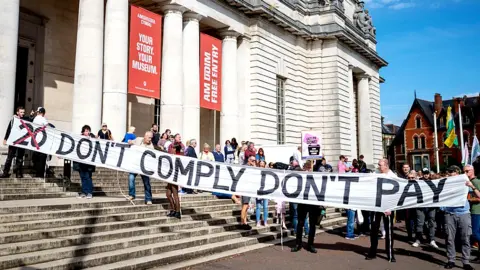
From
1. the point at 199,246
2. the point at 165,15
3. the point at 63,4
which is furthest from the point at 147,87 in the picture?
the point at 199,246

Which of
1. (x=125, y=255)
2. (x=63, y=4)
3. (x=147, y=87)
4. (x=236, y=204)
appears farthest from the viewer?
(x=63, y=4)

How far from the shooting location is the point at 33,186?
35.1ft

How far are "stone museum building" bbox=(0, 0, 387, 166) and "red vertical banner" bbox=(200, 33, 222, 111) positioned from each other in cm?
70

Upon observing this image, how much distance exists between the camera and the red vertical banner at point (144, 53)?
1683 cm

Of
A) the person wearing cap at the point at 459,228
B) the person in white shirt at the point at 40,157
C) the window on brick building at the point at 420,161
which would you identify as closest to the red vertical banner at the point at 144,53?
the person in white shirt at the point at 40,157

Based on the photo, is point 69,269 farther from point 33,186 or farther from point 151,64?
point 151,64

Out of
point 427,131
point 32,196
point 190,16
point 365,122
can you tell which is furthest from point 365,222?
point 427,131

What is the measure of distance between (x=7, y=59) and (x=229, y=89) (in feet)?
38.8

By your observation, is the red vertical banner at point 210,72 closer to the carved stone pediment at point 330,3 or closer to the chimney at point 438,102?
the carved stone pediment at point 330,3

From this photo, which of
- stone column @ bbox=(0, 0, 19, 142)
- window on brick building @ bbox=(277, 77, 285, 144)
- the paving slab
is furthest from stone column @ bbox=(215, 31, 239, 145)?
the paving slab

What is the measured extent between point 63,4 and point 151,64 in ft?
17.1

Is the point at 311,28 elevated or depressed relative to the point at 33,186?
elevated

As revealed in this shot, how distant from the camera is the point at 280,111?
85.6 ft

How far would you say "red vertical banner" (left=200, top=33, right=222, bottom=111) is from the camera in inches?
821
